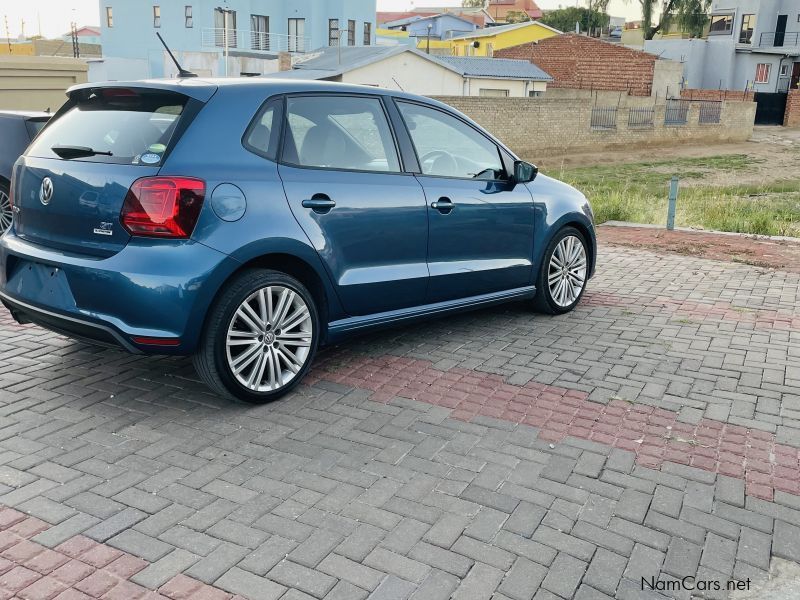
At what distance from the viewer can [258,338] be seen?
463 cm

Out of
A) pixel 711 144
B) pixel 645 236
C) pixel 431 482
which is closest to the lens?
pixel 431 482

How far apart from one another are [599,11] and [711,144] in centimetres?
4729

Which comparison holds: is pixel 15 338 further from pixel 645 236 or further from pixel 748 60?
pixel 748 60

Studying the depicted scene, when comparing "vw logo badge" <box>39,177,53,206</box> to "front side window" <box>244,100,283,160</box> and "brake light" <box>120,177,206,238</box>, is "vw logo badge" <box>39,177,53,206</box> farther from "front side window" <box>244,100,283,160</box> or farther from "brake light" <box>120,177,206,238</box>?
"front side window" <box>244,100,283,160</box>

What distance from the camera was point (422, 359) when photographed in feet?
18.4


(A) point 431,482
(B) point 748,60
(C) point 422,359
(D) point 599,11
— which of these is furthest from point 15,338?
(D) point 599,11

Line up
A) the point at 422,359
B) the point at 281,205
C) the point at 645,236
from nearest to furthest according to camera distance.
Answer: the point at 281,205
the point at 422,359
the point at 645,236

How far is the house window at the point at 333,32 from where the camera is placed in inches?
2347

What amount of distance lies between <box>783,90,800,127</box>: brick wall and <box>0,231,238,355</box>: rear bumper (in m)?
53.7

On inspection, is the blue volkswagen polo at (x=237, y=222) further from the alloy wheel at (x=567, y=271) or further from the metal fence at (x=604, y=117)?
the metal fence at (x=604, y=117)

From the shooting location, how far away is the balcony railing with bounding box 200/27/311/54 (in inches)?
2176

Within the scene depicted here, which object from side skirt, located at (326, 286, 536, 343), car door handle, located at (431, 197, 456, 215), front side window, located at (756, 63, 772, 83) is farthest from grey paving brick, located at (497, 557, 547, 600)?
front side window, located at (756, 63, 772, 83)

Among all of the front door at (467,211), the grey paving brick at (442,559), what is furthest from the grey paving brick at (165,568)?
the front door at (467,211)

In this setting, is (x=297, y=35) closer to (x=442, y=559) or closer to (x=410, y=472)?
(x=410, y=472)
